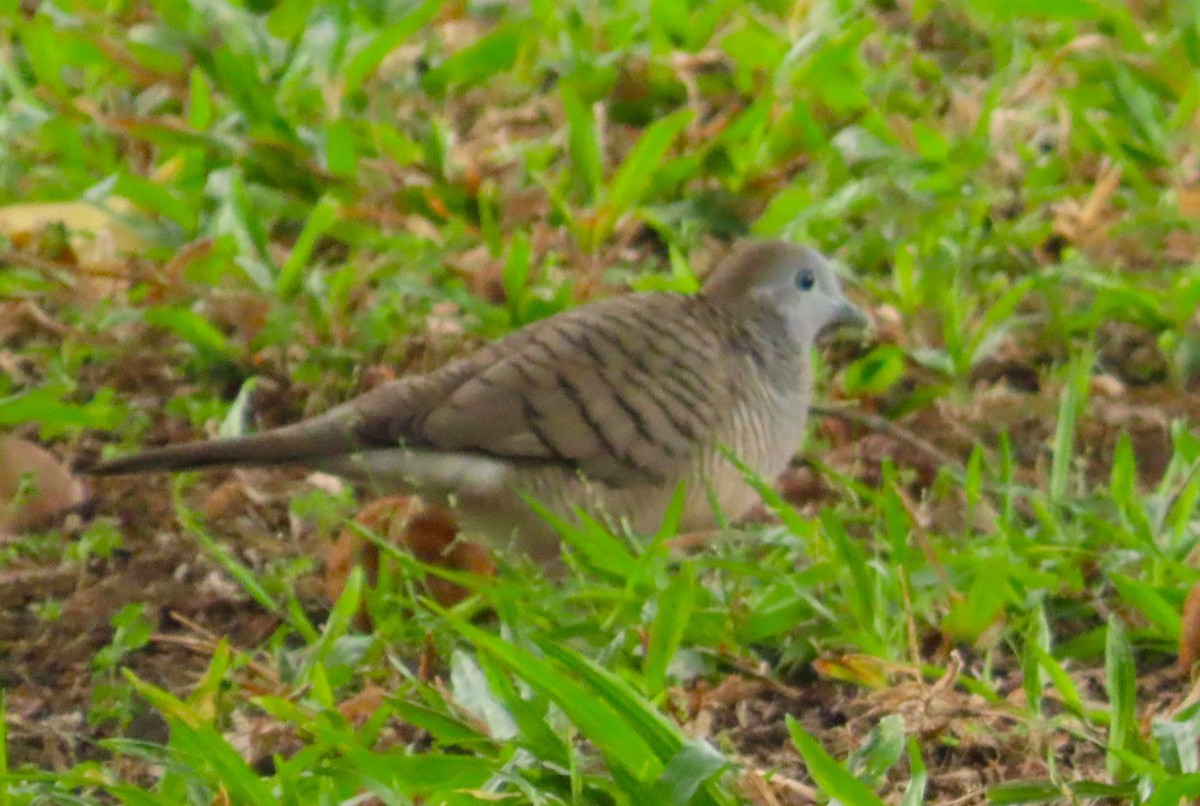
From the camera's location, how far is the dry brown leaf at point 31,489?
13.3ft

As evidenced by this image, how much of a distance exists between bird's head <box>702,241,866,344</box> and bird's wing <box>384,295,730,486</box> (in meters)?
0.32

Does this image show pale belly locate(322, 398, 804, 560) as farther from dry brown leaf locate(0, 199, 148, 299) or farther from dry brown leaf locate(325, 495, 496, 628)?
dry brown leaf locate(0, 199, 148, 299)

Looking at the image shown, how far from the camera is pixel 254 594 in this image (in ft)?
12.0

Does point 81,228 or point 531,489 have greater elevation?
point 81,228

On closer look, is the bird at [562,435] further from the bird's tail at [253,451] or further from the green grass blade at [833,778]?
the green grass blade at [833,778]

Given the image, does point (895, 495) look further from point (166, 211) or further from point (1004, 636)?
point (166, 211)

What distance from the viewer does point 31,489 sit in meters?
4.07

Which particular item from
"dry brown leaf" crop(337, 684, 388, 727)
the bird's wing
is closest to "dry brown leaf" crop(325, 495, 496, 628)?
the bird's wing

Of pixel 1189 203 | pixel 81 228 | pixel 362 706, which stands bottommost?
pixel 1189 203

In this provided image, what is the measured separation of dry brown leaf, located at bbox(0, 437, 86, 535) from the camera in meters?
4.06

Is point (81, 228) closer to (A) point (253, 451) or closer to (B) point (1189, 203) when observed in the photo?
(A) point (253, 451)

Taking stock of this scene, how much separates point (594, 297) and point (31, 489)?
1.48 meters

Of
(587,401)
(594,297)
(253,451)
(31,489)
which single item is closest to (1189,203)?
(594,297)

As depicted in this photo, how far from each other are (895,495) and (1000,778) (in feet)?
2.12
